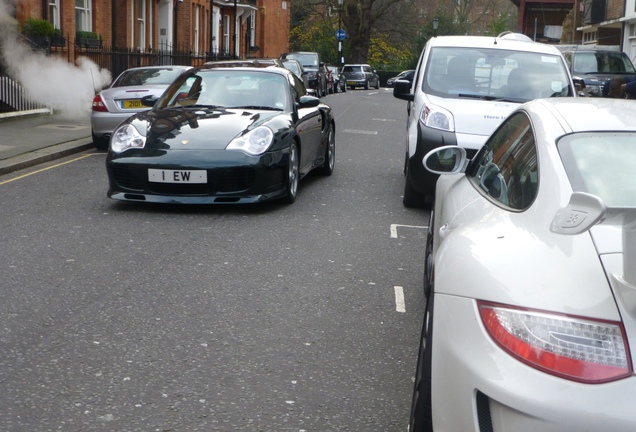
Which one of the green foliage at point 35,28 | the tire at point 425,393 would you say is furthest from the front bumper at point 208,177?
the green foliage at point 35,28

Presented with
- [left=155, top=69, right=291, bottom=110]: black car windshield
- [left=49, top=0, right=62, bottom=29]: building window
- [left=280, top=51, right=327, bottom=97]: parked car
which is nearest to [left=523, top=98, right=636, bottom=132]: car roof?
[left=155, top=69, right=291, bottom=110]: black car windshield

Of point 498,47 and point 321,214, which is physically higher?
point 498,47

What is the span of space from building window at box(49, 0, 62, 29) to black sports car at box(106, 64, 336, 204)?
16.7 m

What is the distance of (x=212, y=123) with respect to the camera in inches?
364

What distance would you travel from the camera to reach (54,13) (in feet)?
84.3

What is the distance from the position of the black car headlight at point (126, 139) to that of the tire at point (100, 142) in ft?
20.5

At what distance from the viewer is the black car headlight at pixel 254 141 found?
8.82 m

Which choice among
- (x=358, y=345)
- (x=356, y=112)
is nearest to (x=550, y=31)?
(x=356, y=112)

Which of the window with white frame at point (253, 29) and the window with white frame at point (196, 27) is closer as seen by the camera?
the window with white frame at point (196, 27)

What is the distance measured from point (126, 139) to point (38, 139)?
282 inches

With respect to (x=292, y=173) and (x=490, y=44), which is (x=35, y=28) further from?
(x=292, y=173)

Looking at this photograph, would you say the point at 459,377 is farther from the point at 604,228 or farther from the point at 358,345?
the point at 358,345

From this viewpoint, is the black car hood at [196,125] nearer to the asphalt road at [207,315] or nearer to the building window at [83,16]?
the asphalt road at [207,315]

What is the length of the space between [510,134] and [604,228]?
1543 mm
